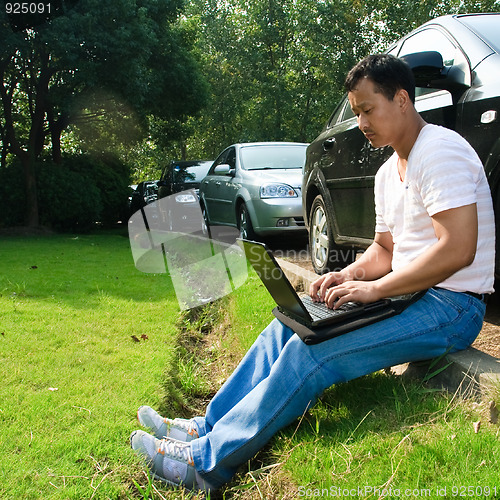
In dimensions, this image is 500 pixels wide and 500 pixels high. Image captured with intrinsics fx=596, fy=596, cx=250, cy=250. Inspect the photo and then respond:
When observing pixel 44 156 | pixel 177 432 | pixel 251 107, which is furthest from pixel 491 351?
pixel 251 107

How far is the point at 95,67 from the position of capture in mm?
13594

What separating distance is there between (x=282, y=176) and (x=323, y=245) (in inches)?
119

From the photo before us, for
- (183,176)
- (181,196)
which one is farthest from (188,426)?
(183,176)

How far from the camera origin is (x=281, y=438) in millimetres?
2430

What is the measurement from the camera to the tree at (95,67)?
520 inches

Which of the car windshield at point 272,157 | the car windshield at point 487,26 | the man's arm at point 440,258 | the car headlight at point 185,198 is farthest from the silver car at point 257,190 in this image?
the man's arm at point 440,258

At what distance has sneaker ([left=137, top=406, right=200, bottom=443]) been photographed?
2.57 m

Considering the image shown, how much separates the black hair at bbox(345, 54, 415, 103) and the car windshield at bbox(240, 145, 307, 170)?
657 centimetres

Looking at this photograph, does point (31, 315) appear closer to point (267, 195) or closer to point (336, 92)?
point (267, 195)

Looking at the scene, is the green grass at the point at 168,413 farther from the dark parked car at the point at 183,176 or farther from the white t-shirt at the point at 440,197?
the dark parked car at the point at 183,176

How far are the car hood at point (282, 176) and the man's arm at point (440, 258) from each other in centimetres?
583

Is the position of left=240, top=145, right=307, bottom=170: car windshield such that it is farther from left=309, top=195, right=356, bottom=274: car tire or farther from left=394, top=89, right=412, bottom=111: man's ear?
left=394, top=89, right=412, bottom=111: man's ear

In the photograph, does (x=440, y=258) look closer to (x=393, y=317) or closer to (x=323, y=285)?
(x=393, y=317)

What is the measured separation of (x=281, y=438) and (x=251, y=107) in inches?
1196
